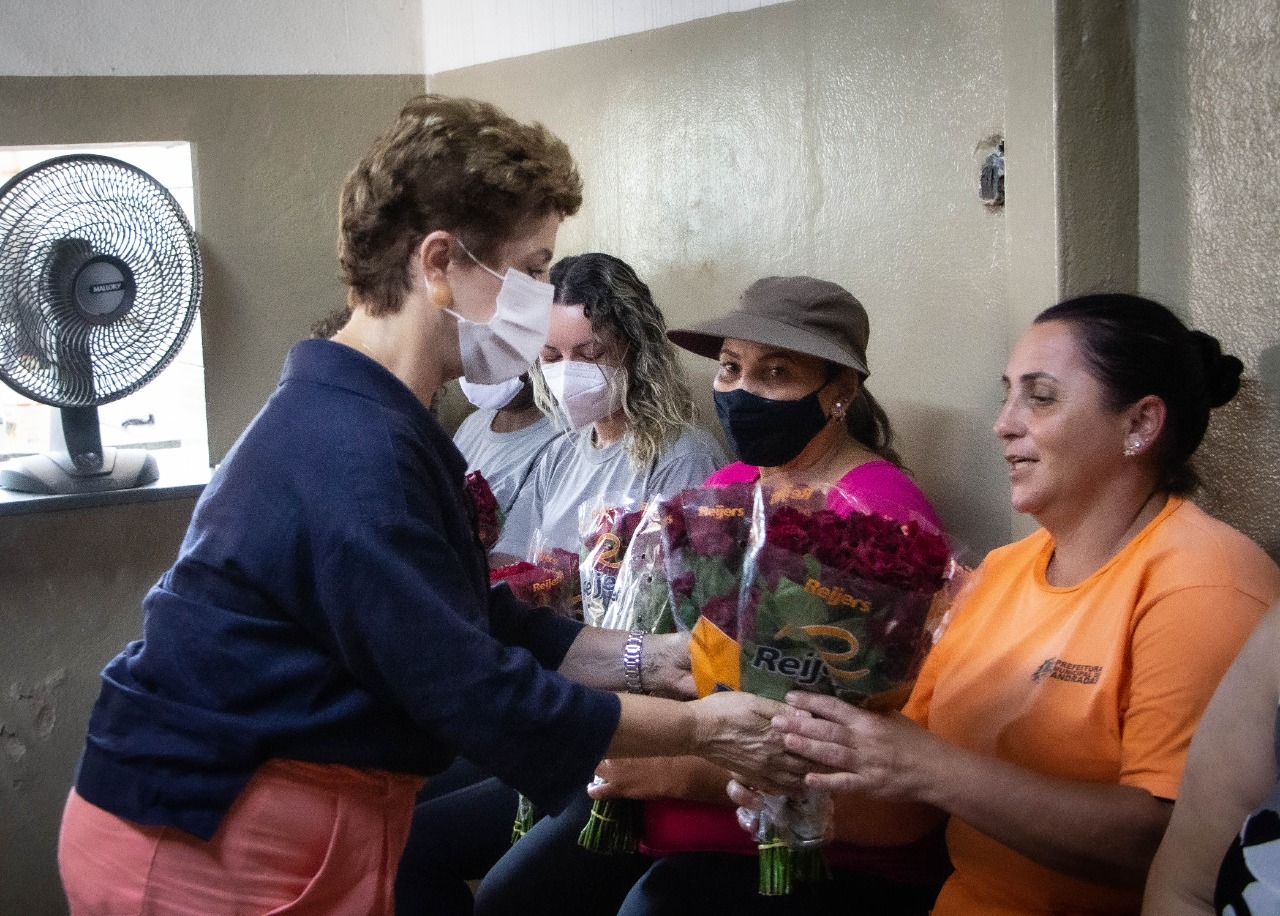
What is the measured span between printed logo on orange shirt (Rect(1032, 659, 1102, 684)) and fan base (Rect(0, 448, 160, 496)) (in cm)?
274

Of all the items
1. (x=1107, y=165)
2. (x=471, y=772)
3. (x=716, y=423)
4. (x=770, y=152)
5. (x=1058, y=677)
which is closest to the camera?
(x=1058, y=677)

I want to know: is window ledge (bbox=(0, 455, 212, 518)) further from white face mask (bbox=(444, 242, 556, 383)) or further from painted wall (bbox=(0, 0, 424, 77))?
white face mask (bbox=(444, 242, 556, 383))

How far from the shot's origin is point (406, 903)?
7.66 ft

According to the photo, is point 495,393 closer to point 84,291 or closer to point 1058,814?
point 84,291

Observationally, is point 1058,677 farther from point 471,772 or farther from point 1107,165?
point 471,772

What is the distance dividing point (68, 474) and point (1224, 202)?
2977mm

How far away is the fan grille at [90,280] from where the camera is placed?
3197 mm

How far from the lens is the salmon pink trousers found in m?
1.61

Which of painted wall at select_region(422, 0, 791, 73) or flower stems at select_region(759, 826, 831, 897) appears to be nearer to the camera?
flower stems at select_region(759, 826, 831, 897)

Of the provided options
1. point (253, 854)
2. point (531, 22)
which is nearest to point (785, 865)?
point (253, 854)

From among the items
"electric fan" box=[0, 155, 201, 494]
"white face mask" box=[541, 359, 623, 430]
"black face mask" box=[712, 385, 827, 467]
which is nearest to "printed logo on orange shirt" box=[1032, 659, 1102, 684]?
"black face mask" box=[712, 385, 827, 467]

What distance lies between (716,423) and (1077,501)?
1.54m

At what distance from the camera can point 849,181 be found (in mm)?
2748

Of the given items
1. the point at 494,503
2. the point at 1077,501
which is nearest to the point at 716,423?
the point at 494,503
